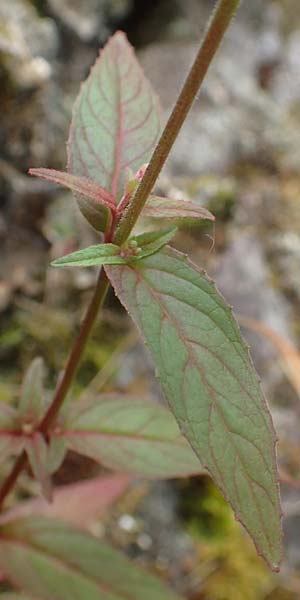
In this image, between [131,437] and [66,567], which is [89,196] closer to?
[131,437]

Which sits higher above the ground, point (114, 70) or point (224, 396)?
point (114, 70)

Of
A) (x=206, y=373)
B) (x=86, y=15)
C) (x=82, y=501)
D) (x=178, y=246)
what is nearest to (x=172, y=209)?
(x=206, y=373)

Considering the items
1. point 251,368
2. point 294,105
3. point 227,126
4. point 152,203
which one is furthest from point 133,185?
point 294,105

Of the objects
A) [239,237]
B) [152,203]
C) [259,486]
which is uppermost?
[152,203]

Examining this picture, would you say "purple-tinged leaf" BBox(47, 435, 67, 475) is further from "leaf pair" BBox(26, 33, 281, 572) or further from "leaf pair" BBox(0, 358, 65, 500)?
"leaf pair" BBox(26, 33, 281, 572)

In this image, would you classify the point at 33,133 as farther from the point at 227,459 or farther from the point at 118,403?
the point at 227,459

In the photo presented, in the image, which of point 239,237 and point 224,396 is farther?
point 239,237

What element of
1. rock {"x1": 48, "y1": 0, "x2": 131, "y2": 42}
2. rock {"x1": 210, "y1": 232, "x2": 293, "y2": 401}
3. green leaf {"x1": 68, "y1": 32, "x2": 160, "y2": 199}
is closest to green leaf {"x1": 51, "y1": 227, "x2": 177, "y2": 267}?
green leaf {"x1": 68, "y1": 32, "x2": 160, "y2": 199}
